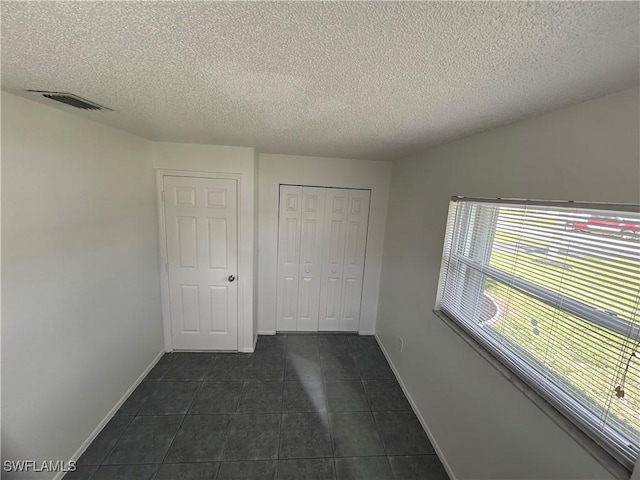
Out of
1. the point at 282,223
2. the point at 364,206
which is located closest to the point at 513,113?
the point at 364,206

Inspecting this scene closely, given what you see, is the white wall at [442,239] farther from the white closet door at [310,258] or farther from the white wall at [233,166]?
the white wall at [233,166]

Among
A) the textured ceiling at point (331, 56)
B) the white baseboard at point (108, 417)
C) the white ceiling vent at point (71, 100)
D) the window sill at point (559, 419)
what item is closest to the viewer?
the textured ceiling at point (331, 56)

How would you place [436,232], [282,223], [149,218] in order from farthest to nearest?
[282,223], [149,218], [436,232]

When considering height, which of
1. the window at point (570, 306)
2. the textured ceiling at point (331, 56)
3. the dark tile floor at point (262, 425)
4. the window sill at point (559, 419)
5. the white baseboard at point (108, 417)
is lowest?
the dark tile floor at point (262, 425)

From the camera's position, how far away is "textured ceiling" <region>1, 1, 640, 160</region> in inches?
22.5

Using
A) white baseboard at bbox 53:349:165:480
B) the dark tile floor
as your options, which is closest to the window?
the dark tile floor

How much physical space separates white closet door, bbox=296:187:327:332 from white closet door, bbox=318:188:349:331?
7cm

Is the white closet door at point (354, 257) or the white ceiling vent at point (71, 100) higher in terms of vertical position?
the white ceiling vent at point (71, 100)

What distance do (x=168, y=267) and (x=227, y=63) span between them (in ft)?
7.80

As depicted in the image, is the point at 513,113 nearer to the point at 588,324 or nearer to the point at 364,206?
the point at 588,324

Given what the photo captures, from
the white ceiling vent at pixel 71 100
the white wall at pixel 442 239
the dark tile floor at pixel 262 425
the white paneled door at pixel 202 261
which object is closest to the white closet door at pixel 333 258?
the dark tile floor at pixel 262 425

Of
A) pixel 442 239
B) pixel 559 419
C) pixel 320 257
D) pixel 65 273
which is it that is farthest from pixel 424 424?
pixel 65 273

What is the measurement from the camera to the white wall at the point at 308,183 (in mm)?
2840

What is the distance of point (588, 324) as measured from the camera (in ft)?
3.15
